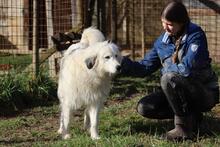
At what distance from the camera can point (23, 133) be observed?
602cm

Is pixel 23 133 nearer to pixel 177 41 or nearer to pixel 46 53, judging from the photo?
pixel 177 41

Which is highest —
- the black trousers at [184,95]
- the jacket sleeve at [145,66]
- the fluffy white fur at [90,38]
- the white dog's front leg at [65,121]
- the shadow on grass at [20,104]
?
the fluffy white fur at [90,38]

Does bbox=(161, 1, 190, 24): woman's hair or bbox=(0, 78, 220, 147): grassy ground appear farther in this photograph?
bbox=(161, 1, 190, 24): woman's hair

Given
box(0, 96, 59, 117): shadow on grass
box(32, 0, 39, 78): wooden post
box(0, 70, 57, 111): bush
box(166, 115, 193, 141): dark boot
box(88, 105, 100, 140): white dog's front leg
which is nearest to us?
box(166, 115, 193, 141): dark boot

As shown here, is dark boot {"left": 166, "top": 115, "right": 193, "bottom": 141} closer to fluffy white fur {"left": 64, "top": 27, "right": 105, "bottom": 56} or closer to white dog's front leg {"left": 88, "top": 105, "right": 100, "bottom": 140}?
white dog's front leg {"left": 88, "top": 105, "right": 100, "bottom": 140}

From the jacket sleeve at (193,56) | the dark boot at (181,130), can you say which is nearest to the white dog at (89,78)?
the jacket sleeve at (193,56)

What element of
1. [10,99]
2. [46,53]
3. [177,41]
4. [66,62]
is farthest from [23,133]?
[46,53]

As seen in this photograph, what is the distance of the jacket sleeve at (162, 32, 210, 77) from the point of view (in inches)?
200

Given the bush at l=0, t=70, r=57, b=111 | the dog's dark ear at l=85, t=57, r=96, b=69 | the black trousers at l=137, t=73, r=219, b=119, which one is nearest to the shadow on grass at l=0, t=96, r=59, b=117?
the bush at l=0, t=70, r=57, b=111

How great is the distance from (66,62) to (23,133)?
1.00m

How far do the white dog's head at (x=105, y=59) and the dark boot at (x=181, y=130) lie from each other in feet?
2.72

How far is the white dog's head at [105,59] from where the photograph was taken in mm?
5223

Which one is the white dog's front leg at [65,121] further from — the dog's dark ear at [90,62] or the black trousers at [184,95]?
the black trousers at [184,95]

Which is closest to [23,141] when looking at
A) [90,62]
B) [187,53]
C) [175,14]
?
[90,62]
